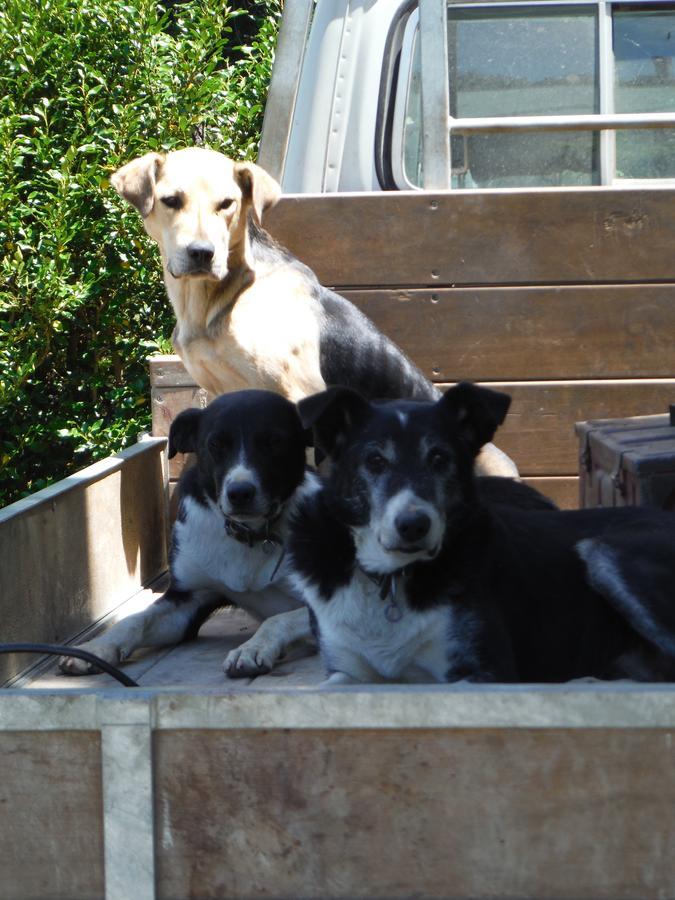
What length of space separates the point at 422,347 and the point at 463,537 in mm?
1817

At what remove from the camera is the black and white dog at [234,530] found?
3.49 meters

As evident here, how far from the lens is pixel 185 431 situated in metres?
3.78

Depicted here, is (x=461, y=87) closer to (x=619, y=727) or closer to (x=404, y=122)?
(x=404, y=122)

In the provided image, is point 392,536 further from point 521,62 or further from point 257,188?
point 521,62

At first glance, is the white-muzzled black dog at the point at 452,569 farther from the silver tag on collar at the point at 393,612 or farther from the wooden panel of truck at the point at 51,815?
the wooden panel of truck at the point at 51,815

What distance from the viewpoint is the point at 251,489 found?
3.45 meters

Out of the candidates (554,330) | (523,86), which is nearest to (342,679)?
(554,330)

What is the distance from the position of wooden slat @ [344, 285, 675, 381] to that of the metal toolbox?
34 centimetres

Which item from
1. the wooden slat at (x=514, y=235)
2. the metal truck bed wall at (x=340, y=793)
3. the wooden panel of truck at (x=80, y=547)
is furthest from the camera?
the wooden slat at (x=514, y=235)

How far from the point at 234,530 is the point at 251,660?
0.47m

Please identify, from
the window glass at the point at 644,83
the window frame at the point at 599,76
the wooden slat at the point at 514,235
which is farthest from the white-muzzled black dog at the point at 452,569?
the window glass at the point at 644,83

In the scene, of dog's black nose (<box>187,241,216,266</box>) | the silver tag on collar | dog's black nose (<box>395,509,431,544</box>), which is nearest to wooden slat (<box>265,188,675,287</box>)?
dog's black nose (<box>187,241,216,266</box>)

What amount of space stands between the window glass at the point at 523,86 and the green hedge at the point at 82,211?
291 centimetres

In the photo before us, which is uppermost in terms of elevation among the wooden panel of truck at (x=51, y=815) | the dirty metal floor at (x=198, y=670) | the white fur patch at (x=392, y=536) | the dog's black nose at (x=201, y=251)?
the dog's black nose at (x=201, y=251)
